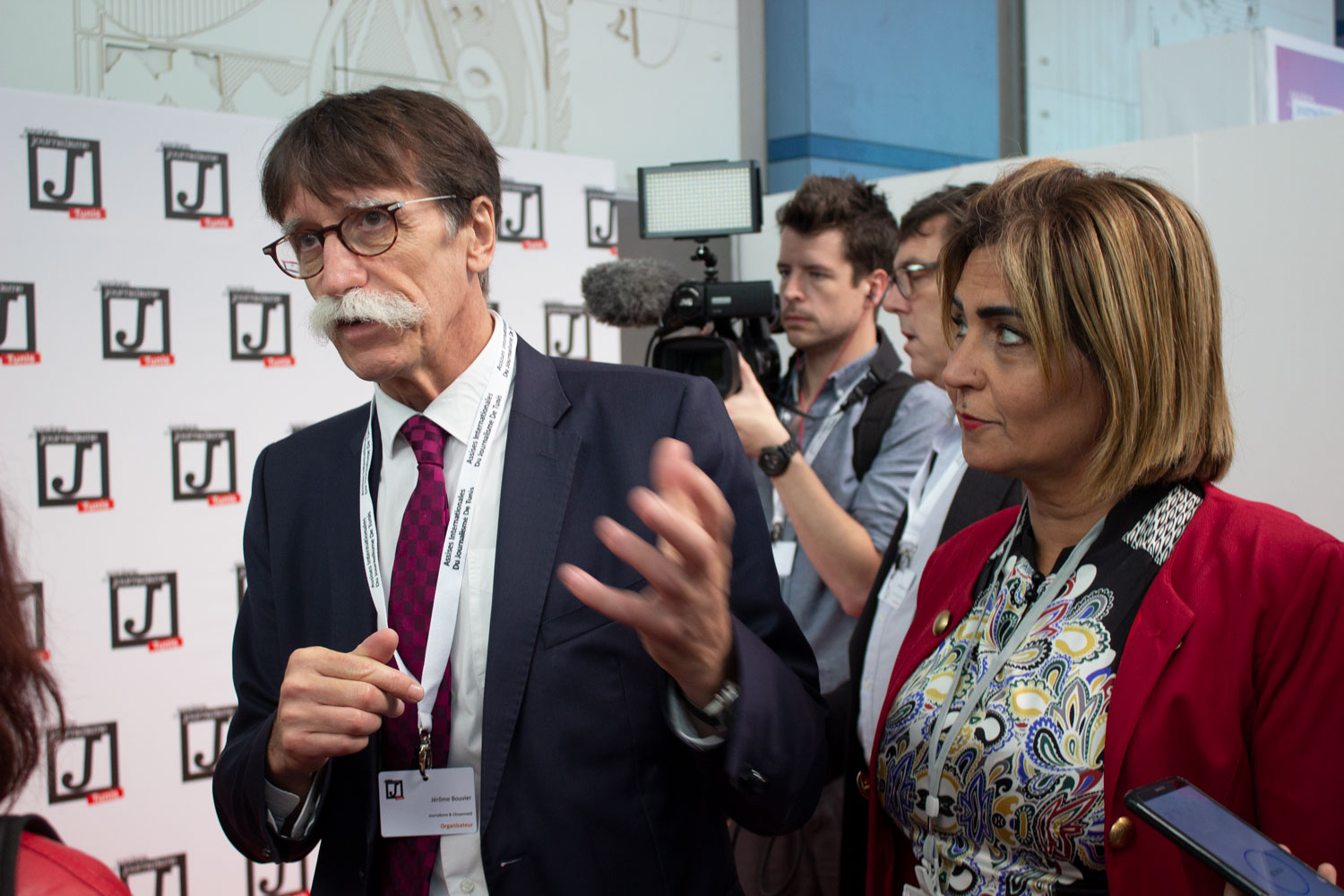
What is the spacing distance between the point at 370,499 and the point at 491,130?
300 cm

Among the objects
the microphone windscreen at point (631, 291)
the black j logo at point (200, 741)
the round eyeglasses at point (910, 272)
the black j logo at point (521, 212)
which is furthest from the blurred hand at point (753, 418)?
the black j logo at point (200, 741)

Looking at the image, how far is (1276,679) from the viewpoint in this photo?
0.98 m

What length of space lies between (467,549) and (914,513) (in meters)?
0.87

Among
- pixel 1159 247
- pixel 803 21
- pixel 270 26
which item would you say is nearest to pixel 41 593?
pixel 270 26

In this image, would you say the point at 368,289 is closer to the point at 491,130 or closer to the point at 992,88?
the point at 491,130

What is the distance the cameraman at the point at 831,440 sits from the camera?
1.89m

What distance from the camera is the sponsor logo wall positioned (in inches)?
94.9

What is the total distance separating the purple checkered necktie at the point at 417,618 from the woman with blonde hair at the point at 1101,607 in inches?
21.3

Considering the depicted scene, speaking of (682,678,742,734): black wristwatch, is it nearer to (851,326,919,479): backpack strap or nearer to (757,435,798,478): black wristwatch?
(757,435,798,478): black wristwatch

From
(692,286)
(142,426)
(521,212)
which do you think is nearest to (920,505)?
(692,286)

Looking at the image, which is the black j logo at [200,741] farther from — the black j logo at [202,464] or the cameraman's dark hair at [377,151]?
the cameraman's dark hair at [377,151]

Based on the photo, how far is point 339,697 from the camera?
3.39ft

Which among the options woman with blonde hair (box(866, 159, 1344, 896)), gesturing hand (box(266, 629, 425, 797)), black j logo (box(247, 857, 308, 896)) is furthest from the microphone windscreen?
black j logo (box(247, 857, 308, 896))

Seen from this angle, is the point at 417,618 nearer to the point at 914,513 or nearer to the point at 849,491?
the point at 914,513
